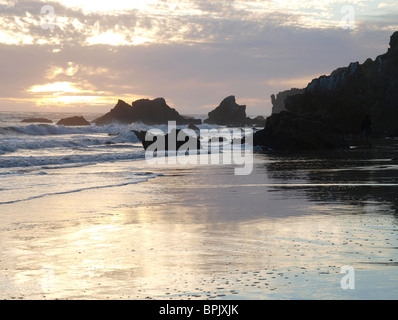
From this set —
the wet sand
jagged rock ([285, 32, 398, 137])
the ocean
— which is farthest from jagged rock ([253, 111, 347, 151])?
the wet sand

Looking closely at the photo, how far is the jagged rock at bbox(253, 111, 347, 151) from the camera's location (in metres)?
55.0

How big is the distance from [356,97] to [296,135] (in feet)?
115

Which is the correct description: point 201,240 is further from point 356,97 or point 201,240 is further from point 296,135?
point 356,97

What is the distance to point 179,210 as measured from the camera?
15297 millimetres

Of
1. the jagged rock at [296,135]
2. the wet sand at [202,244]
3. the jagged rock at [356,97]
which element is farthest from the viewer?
the jagged rock at [356,97]

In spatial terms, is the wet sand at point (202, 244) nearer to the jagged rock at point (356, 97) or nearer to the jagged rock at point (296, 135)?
the jagged rock at point (296, 135)

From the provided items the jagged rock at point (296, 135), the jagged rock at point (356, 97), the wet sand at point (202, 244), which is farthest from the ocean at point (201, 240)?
the jagged rock at point (356, 97)

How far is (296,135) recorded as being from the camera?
2202 inches

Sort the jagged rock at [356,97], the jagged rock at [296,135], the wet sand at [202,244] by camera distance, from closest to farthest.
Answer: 1. the wet sand at [202,244]
2. the jagged rock at [296,135]
3. the jagged rock at [356,97]

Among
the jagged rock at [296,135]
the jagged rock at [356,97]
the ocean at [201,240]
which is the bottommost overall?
the ocean at [201,240]

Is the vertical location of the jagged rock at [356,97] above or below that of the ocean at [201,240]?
above

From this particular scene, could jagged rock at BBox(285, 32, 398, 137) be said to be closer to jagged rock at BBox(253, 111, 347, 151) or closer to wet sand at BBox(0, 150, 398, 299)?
jagged rock at BBox(253, 111, 347, 151)

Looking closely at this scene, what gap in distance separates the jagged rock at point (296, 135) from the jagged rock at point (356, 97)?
50.9ft

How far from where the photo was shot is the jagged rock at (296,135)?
5497 cm
